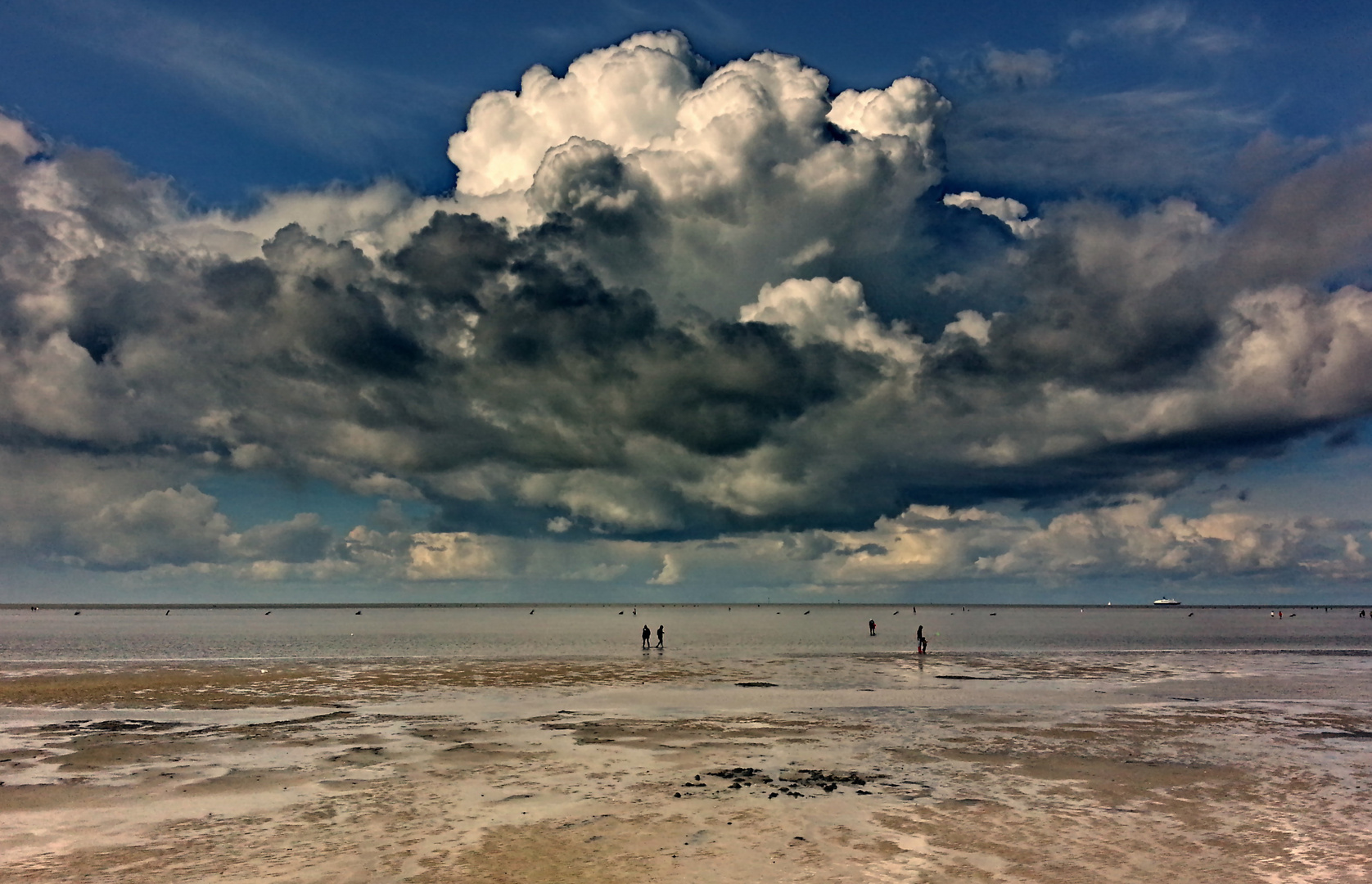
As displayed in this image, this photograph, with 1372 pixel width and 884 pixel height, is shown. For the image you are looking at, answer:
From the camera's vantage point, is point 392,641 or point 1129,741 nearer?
point 1129,741

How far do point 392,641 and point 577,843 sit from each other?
9117 centimetres

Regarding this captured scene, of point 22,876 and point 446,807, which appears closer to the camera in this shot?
point 22,876

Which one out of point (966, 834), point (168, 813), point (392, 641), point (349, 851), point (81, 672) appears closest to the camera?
point (349, 851)

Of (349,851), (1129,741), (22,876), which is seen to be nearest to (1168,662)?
(1129,741)

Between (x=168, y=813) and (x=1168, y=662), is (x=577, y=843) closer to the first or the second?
(x=168, y=813)

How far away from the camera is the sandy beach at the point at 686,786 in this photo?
669 inches

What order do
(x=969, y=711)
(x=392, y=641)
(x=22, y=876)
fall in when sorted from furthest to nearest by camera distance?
1. (x=392, y=641)
2. (x=969, y=711)
3. (x=22, y=876)

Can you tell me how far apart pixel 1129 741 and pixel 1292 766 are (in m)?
5.02

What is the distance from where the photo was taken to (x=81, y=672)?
59.7 m

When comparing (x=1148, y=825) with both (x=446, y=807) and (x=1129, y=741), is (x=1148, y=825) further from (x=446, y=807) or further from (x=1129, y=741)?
(x=446, y=807)

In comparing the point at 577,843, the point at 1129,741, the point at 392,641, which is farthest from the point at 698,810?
the point at 392,641

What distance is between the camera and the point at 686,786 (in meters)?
23.3

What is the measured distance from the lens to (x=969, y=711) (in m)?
38.3

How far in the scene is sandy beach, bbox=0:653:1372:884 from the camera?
17000 mm
